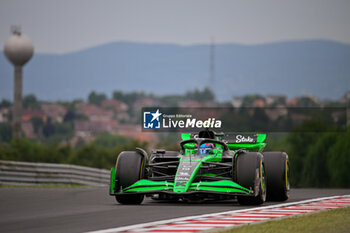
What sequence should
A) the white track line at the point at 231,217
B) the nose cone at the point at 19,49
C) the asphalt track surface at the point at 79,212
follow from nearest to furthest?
1. the white track line at the point at 231,217
2. the asphalt track surface at the point at 79,212
3. the nose cone at the point at 19,49

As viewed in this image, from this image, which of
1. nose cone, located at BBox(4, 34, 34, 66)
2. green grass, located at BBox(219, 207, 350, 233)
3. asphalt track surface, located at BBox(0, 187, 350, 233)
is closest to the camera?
green grass, located at BBox(219, 207, 350, 233)

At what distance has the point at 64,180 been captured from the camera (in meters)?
31.9

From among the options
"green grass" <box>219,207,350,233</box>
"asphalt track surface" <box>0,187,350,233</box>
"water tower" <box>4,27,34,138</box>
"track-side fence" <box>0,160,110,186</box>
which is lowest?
"track-side fence" <box>0,160,110,186</box>

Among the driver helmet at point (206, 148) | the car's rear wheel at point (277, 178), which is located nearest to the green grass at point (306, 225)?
the car's rear wheel at point (277, 178)

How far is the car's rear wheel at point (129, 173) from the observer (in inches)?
672

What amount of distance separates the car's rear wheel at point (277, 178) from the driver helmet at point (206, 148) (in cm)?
153

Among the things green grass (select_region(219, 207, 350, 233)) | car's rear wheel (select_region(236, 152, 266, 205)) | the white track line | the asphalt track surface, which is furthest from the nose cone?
green grass (select_region(219, 207, 350, 233))

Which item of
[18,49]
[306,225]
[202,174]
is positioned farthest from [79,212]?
[18,49]

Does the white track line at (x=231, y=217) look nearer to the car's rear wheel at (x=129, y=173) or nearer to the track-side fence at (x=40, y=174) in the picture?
the car's rear wheel at (x=129, y=173)

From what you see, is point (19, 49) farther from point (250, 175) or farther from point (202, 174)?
point (250, 175)

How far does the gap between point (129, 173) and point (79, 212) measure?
2.51 m

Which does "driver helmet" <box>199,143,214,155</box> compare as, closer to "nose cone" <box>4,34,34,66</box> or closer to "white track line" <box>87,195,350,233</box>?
"white track line" <box>87,195,350,233</box>

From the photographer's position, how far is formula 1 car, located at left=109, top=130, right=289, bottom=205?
16203 millimetres

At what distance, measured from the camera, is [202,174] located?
664 inches
